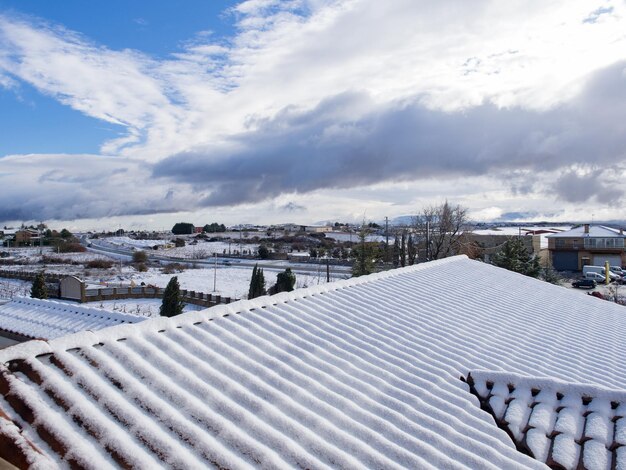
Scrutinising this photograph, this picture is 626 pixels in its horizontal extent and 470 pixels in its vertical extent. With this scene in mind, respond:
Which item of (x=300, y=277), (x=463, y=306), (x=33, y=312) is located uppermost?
(x=463, y=306)

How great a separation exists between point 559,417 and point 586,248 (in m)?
43.5

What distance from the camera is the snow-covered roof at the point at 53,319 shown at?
27.3ft

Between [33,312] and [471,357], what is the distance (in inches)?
390

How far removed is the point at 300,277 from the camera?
3375cm

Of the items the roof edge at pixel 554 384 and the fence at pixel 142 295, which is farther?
the fence at pixel 142 295

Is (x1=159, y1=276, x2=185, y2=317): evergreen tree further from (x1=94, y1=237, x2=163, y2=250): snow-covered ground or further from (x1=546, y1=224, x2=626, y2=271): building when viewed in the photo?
(x1=94, y1=237, x2=163, y2=250): snow-covered ground

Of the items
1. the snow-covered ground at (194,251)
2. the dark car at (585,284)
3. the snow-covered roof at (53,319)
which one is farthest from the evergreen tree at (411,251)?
the snow-covered ground at (194,251)

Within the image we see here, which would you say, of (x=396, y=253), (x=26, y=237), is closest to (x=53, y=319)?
(x=396, y=253)

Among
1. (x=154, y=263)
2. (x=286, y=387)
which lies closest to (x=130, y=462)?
(x=286, y=387)

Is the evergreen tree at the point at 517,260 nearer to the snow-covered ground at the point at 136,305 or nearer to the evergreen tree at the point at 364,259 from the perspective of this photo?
the evergreen tree at the point at 364,259

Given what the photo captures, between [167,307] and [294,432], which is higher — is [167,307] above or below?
below

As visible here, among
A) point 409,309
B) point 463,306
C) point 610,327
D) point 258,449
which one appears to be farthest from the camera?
point 610,327

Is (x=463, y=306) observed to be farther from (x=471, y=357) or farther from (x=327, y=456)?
(x=327, y=456)

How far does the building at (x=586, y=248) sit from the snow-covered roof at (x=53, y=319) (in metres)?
42.0
